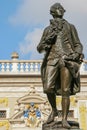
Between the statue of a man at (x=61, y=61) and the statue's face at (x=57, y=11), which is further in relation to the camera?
the statue's face at (x=57, y=11)

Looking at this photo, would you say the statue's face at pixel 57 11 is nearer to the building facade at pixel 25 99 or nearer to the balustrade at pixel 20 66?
the building facade at pixel 25 99

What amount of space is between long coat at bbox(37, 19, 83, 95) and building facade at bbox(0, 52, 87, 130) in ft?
47.8

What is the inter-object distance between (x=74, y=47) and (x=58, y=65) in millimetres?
A: 424

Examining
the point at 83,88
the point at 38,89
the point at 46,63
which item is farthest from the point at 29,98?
the point at 46,63

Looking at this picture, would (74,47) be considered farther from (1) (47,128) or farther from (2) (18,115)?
(2) (18,115)

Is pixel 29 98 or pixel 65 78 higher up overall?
pixel 65 78

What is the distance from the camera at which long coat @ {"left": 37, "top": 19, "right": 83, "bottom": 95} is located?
23.1 feet

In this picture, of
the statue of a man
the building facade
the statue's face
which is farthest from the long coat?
the building facade

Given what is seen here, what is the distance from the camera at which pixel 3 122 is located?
22.1 m

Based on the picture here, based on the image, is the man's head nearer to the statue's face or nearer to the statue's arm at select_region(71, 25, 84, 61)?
the statue's face

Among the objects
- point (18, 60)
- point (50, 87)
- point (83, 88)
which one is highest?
point (50, 87)

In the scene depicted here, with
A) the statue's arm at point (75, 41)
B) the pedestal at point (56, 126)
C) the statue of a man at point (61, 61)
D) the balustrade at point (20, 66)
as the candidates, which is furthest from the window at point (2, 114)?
the pedestal at point (56, 126)

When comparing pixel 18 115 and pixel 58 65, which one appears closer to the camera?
pixel 58 65

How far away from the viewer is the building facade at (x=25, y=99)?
856 inches
